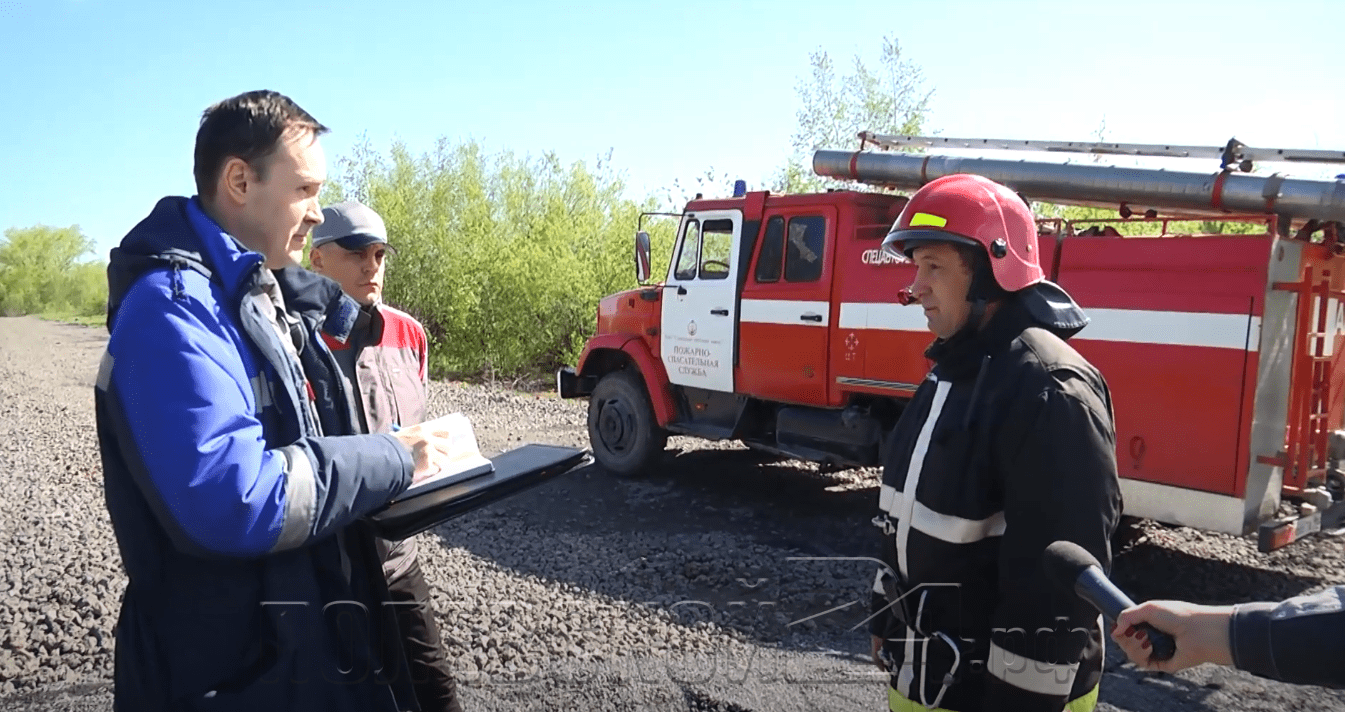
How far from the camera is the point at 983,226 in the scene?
203cm

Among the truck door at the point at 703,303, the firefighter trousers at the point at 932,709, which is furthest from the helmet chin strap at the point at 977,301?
the truck door at the point at 703,303

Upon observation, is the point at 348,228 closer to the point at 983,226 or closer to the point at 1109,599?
the point at 983,226

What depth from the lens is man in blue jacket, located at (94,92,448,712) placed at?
1.37 meters

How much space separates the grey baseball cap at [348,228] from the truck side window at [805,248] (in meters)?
4.76

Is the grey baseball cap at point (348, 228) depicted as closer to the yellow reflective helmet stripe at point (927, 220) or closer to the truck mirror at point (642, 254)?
the yellow reflective helmet stripe at point (927, 220)

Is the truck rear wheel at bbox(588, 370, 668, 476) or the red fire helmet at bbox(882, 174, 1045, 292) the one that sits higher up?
the red fire helmet at bbox(882, 174, 1045, 292)

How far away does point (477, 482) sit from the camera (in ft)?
5.99

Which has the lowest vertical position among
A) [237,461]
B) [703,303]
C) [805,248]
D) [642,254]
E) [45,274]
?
[45,274]

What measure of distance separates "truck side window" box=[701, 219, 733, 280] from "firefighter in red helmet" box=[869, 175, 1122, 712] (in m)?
5.92

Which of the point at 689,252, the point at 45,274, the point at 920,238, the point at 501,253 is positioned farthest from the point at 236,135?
the point at 45,274

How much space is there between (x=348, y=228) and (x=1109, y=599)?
2.54 m

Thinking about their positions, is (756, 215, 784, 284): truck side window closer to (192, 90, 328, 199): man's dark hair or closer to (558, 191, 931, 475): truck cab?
(558, 191, 931, 475): truck cab

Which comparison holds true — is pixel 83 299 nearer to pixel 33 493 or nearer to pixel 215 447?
pixel 33 493

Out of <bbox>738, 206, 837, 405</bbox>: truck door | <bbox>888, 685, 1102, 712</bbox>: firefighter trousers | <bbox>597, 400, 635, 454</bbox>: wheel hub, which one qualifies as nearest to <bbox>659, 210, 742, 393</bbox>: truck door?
<bbox>738, 206, 837, 405</bbox>: truck door
